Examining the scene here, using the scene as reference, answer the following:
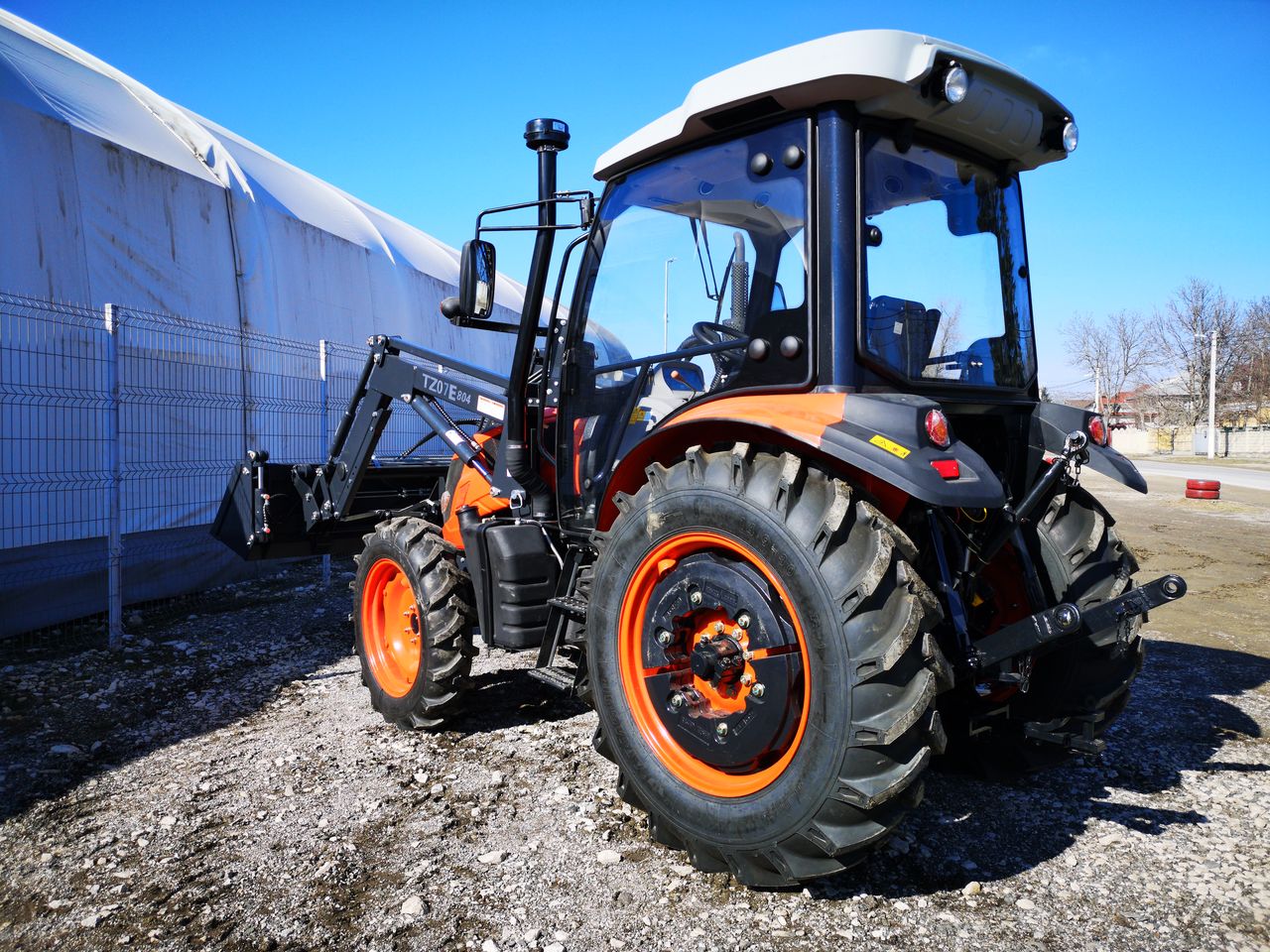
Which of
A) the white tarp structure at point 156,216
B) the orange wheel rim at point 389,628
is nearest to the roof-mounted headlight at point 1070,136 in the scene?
the orange wheel rim at point 389,628

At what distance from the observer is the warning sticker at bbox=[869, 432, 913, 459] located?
2455 mm

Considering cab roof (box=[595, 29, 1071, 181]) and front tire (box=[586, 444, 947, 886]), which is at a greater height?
cab roof (box=[595, 29, 1071, 181])

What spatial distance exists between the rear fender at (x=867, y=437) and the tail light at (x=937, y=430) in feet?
0.07

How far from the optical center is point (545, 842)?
3184mm

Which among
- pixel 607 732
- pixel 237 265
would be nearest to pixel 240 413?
pixel 237 265

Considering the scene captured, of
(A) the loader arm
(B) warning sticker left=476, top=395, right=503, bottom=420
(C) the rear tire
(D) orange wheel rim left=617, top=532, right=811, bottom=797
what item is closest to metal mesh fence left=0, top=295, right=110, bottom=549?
(A) the loader arm

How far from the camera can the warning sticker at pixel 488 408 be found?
4516mm

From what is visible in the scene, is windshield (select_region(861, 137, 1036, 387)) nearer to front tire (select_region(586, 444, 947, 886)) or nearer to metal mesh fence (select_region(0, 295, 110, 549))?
front tire (select_region(586, 444, 947, 886))

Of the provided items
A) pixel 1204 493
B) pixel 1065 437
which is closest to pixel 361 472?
pixel 1065 437

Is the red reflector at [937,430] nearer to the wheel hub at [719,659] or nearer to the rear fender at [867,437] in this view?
the rear fender at [867,437]

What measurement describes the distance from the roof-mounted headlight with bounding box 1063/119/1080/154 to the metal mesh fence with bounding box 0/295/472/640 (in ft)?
12.8

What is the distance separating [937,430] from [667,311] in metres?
1.29

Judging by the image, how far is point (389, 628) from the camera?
482 centimetres

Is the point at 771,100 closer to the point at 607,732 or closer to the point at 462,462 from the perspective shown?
the point at 607,732
